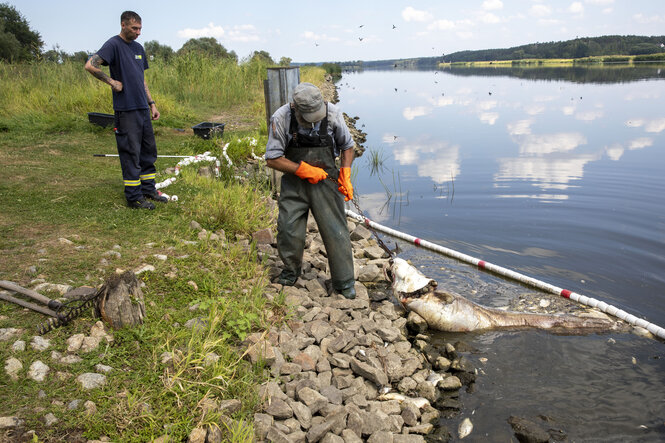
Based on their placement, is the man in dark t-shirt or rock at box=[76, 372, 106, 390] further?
the man in dark t-shirt

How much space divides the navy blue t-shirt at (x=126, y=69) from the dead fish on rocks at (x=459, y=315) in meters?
3.40

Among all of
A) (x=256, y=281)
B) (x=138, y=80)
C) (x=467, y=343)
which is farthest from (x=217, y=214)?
(x=467, y=343)

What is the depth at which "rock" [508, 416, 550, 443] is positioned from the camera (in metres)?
3.41

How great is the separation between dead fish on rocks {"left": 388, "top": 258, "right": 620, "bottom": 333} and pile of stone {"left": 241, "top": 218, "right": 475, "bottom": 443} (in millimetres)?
171

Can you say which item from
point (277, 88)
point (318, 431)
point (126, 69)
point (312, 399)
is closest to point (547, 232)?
point (277, 88)

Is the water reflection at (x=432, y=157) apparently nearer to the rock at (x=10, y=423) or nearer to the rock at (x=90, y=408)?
the rock at (x=90, y=408)

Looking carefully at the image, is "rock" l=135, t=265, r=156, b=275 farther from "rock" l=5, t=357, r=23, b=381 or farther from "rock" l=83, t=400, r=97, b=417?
"rock" l=83, t=400, r=97, b=417

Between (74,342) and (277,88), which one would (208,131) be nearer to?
(277,88)

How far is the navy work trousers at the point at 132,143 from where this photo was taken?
5.36 m

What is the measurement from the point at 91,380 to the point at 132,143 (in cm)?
322

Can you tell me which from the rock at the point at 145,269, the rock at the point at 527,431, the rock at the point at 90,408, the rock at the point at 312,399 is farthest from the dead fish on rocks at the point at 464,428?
the rock at the point at 145,269

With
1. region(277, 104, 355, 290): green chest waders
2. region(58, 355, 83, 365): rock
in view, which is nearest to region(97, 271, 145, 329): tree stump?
region(58, 355, 83, 365): rock

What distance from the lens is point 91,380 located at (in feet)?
9.41

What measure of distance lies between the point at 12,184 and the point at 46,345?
13.4 feet
